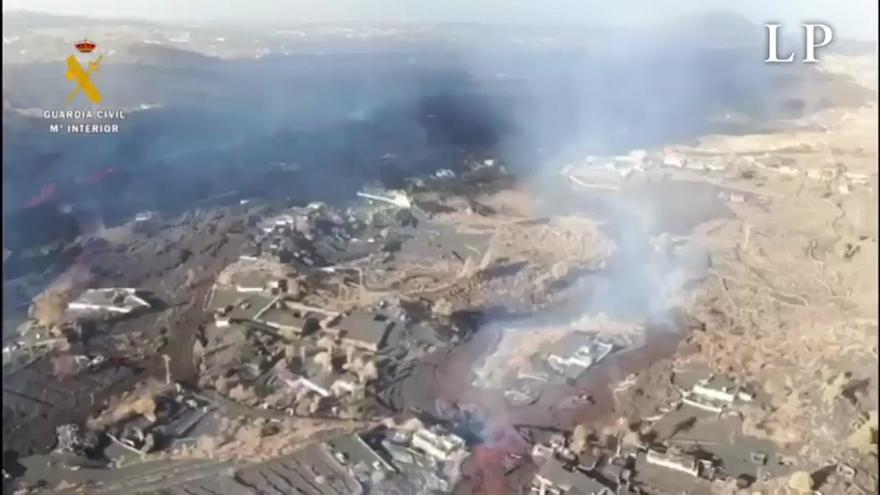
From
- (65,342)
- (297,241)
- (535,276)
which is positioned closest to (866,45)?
(535,276)

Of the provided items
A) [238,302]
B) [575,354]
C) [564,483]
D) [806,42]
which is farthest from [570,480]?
[806,42]

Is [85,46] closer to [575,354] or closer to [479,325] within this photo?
[479,325]

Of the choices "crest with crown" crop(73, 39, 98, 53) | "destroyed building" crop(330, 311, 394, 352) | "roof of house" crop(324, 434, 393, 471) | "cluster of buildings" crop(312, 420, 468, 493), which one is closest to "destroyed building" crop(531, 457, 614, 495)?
"cluster of buildings" crop(312, 420, 468, 493)

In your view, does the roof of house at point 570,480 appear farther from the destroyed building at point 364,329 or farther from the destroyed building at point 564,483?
the destroyed building at point 364,329

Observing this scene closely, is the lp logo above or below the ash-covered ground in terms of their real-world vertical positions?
above

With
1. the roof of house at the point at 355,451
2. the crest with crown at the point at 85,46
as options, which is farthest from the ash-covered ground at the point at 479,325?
the crest with crown at the point at 85,46

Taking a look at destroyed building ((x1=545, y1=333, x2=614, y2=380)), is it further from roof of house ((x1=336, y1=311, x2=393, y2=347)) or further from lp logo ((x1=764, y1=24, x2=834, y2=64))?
lp logo ((x1=764, y1=24, x2=834, y2=64))
